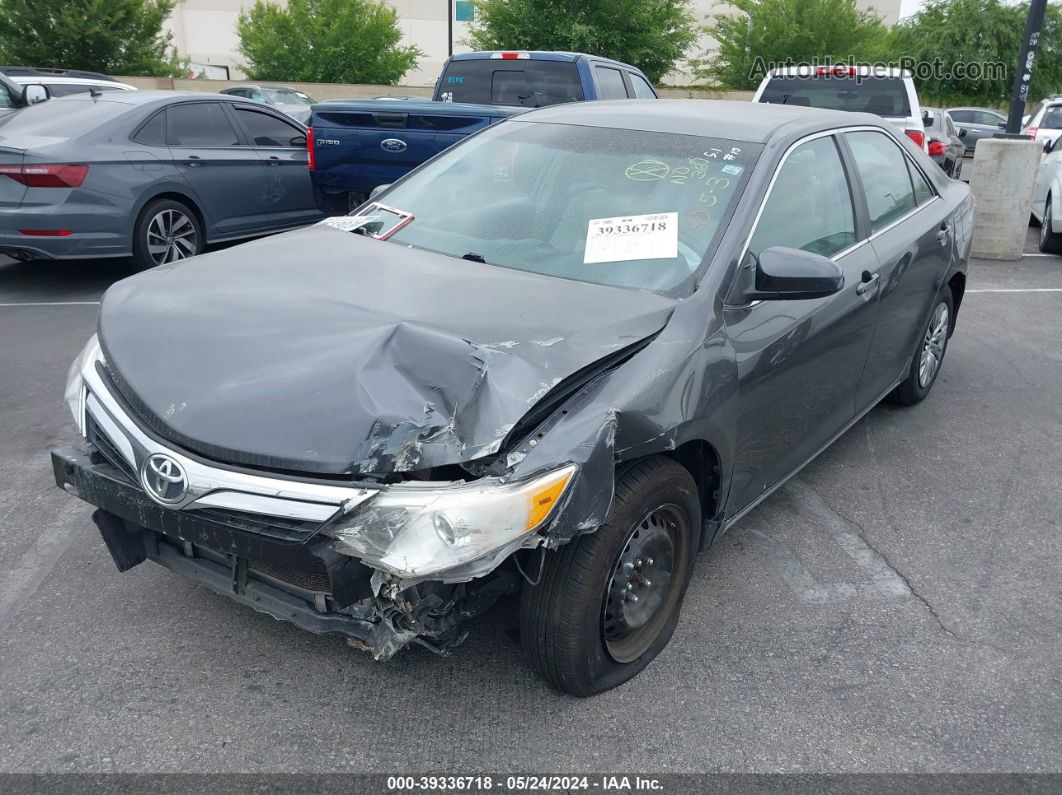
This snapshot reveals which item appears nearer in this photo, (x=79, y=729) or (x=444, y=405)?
(x=444, y=405)

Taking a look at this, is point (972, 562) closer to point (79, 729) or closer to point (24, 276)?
point (79, 729)

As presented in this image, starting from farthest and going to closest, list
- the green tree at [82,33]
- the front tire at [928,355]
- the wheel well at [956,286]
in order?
the green tree at [82,33], the wheel well at [956,286], the front tire at [928,355]

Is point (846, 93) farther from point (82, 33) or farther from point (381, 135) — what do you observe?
point (82, 33)

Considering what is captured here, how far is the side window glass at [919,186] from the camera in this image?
485 cm

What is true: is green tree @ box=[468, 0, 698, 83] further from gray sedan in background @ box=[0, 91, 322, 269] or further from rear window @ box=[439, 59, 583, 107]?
gray sedan in background @ box=[0, 91, 322, 269]

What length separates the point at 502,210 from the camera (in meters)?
3.65

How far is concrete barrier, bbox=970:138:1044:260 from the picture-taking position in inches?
387

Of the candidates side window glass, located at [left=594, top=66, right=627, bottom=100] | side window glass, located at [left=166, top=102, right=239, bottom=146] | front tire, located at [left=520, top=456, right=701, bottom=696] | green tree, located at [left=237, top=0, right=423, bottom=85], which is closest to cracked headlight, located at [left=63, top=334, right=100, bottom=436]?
front tire, located at [left=520, top=456, right=701, bottom=696]

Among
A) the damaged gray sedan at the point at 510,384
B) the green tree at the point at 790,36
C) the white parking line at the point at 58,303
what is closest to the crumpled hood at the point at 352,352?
the damaged gray sedan at the point at 510,384

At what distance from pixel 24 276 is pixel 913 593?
25.5 feet

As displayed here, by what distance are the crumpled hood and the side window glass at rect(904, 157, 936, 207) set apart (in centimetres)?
255

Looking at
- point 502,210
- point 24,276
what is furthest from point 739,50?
point 502,210

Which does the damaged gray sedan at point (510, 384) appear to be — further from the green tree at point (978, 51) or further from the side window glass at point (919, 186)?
the green tree at point (978, 51)

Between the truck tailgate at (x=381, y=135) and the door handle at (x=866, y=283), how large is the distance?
403 cm
